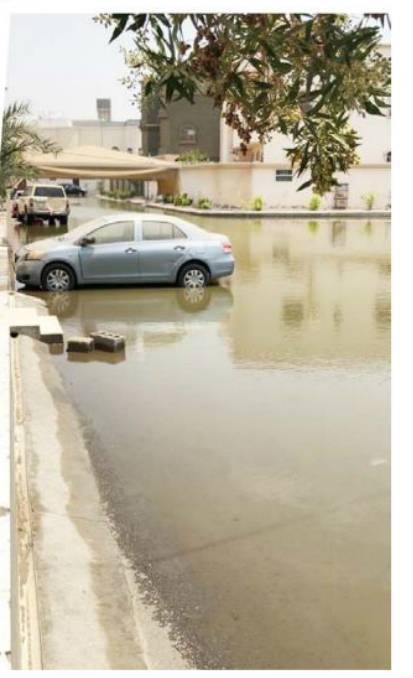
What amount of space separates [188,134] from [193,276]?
147 ft

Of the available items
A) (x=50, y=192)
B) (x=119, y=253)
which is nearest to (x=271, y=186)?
(x=50, y=192)

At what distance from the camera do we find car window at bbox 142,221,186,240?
1307cm

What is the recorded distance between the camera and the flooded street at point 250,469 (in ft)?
12.8

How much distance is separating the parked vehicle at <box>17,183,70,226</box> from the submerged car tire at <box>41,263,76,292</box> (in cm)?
1894

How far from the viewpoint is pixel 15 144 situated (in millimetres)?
14508

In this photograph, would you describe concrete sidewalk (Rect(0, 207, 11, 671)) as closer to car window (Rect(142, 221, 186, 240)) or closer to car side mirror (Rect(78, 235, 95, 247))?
car side mirror (Rect(78, 235, 95, 247))

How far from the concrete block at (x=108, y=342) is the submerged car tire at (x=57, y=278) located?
3.94 metres

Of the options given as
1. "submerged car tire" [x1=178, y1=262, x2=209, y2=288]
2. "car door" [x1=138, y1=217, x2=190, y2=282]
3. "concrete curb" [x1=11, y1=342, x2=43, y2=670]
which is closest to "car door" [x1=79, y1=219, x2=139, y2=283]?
"car door" [x1=138, y1=217, x2=190, y2=282]

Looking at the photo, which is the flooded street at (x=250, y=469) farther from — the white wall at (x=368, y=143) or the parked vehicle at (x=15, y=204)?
the white wall at (x=368, y=143)

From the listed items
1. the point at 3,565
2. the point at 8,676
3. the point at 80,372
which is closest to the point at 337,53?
the point at 3,565

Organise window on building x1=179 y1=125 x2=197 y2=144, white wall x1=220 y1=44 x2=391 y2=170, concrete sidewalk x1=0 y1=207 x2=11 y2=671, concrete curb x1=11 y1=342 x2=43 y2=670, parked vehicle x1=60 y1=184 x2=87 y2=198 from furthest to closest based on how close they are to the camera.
Result: parked vehicle x1=60 y1=184 x2=87 y2=198, window on building x1=179 y1=125 x2=197 y2=144, white wall x1=220 y1=44 x2=391 y2=170, concrete curb x1=11 y1=342 x2=43 y2=670, concrete sidewalk x1=0 y1=207 x2=11 y2=671

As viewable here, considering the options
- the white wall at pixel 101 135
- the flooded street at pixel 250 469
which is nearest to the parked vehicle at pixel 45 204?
the flooded street at pixel 250 469

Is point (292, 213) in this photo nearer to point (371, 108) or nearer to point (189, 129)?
point (189, 129)

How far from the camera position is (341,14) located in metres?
3.55
